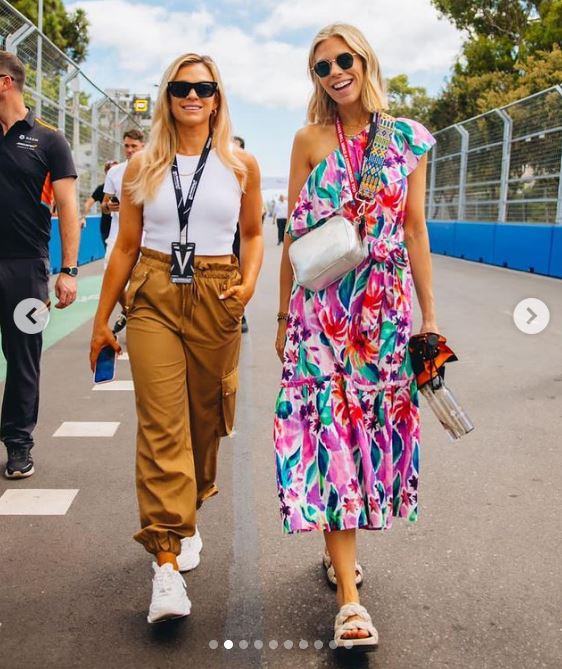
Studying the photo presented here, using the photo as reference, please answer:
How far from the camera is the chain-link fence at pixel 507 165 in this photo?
16438 mm

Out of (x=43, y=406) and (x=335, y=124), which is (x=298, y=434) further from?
(x=43, y=406)

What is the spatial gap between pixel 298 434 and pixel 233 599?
0.66 metres

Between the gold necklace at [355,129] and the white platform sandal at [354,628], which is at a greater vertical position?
the gold necklace at [355,129]

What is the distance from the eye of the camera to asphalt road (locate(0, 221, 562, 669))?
271cm

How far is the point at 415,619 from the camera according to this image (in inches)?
114

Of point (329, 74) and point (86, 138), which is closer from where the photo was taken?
point (329, 74)

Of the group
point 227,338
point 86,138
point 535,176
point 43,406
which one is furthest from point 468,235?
point 227,338

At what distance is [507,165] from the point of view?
18.9 meters

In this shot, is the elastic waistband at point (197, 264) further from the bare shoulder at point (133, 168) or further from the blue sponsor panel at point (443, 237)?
the blue sponsor panel at point (443, 237)

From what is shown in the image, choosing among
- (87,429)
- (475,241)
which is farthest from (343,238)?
(475,241)

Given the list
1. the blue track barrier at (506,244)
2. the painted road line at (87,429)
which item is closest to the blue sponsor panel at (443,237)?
the blue track barrier at (506,244)

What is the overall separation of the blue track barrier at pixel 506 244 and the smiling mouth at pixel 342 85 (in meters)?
13.0

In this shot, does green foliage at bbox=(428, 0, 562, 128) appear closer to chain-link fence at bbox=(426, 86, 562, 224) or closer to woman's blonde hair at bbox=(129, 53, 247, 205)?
chain-link fence at bbox=(426, 86, 562, 224)

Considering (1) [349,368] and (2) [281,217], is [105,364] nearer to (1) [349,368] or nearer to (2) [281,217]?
(1) [349,368]
